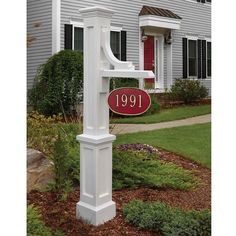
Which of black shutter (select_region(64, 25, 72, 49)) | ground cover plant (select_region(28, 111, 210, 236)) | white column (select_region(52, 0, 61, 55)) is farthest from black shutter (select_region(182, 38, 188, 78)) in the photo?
ground cover plant (select_region(28, 111, 210, 236))

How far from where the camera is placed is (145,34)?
11.4m

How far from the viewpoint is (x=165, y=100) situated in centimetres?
1102

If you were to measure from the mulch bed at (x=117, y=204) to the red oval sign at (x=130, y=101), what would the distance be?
765 mm

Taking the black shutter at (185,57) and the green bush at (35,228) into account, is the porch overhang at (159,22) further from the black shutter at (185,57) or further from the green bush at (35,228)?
the green bush at (35,228)

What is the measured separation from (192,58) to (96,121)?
1117 cm

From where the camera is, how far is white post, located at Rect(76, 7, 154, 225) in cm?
239

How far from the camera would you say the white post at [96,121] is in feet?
7.83

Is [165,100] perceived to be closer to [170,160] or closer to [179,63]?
[179,63]

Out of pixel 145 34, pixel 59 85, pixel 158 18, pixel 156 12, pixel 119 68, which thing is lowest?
pixel 119 68

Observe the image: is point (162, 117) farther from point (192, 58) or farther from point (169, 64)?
point (192, 58)

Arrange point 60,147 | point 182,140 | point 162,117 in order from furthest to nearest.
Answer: point 162,117 < point 182,140 < point 60,147

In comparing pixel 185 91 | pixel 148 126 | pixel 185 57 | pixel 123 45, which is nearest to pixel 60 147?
pixel 148 126

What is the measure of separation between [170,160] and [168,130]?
1919mm
